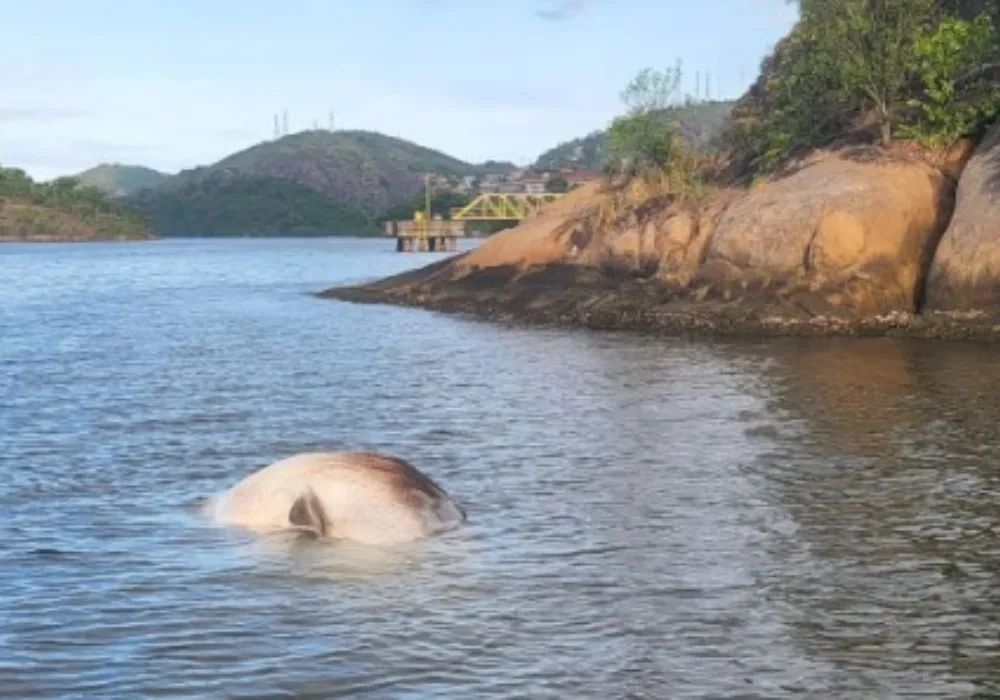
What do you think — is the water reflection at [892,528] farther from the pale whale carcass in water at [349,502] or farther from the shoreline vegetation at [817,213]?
the shoreline vegetation at [817,213]

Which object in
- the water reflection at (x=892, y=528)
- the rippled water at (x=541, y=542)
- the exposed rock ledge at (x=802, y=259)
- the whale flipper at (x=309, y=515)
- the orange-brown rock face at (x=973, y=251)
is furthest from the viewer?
the exposed rock ledge at (x=802, y=259)

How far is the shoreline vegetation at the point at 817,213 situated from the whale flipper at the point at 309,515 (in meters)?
24.2

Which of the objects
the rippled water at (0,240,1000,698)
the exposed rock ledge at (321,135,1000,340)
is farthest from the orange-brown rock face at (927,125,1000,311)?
the rippled water at (0,240,1000,698)

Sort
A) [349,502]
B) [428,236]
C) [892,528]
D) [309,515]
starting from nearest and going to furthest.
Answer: [349,502], [309,515], [892,528], [428,236]

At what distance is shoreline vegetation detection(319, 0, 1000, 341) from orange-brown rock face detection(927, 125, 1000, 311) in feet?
0.14

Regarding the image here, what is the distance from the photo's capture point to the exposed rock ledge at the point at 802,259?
3556cm

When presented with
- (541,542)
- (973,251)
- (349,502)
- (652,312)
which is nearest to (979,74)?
(973,251)

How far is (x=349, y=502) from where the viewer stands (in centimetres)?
1286

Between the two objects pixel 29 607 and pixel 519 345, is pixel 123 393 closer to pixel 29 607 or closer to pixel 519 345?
pixel 519 345

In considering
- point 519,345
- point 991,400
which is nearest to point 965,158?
point 519,345

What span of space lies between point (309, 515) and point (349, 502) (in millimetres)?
463

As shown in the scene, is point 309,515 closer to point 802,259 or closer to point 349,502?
point 349,502

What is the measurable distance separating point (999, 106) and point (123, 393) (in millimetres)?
25818

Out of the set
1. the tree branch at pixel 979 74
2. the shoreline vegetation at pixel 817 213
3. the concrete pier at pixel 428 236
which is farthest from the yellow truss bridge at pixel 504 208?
the tree branch at pixel 979 74
